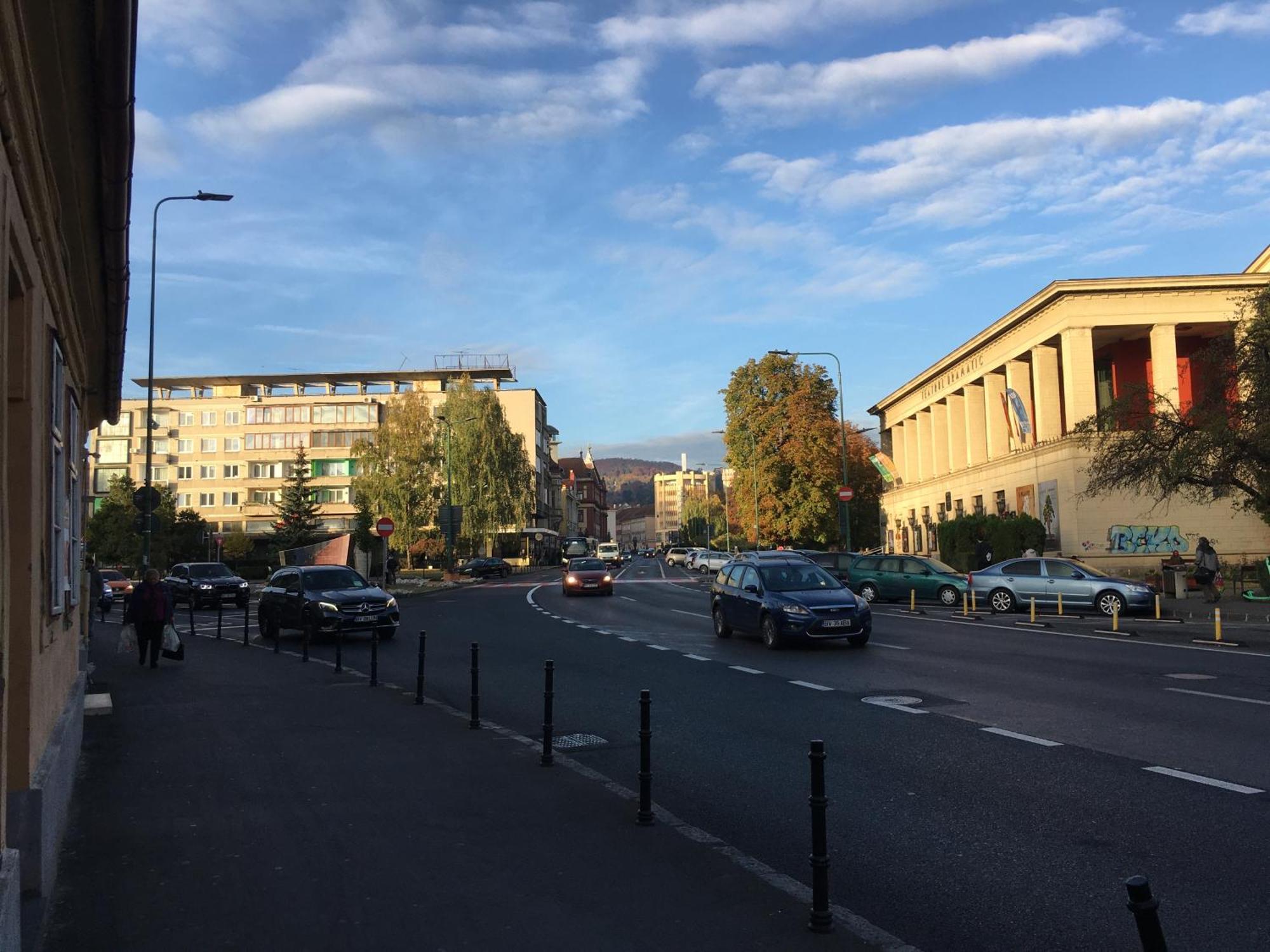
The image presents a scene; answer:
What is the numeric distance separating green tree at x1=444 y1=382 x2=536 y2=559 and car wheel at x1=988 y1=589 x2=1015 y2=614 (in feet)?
161

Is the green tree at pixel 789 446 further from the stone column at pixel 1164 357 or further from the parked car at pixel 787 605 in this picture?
the parked car at pixel 787 605

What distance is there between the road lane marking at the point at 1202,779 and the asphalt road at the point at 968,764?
2 centimetres

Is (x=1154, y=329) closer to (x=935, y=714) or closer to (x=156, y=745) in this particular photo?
(x=935, y=714)

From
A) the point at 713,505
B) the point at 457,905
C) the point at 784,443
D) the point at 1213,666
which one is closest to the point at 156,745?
the point at 457,905

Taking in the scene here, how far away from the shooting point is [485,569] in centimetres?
7281

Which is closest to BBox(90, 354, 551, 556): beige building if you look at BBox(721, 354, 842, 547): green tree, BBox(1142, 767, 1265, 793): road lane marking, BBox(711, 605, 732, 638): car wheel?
BBox(721, 354, 842, 547): green tree

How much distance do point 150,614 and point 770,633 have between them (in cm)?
1060

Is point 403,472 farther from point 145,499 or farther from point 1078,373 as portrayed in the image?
point 1078,373

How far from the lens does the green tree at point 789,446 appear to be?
63.8 meters

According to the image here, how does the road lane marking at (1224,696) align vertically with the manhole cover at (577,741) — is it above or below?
above

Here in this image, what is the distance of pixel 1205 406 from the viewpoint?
25250mm

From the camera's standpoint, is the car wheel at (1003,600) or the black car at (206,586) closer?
the car wheel at (1003,600)

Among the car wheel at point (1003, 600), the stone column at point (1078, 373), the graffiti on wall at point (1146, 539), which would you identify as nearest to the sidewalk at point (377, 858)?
the car wheel at point (1003, 600)

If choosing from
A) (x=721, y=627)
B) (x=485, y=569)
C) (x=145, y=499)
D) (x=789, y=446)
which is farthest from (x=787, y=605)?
(x=485, y=569)
